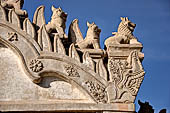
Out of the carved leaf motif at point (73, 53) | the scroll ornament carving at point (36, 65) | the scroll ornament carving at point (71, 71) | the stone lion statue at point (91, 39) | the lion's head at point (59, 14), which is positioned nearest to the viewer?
the scroll ornament carving at point (36, 65)

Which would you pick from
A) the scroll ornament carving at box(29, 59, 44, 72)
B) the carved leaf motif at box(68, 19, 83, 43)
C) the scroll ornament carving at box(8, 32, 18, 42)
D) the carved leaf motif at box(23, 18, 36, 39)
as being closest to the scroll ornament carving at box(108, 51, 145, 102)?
the carved leaf motif at box(68, 19, 83, 43)

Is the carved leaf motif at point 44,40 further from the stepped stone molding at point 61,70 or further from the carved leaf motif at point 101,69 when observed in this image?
the carved leaf motif at point 101,69

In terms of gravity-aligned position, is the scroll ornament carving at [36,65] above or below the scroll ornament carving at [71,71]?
above

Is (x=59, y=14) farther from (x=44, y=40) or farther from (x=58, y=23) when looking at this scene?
(x=44, y=40)

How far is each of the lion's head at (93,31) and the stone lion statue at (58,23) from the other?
0.76 metres

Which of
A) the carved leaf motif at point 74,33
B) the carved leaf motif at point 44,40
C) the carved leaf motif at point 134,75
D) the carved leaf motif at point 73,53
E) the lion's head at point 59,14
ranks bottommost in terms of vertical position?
the carved leaf motif at point 134,75

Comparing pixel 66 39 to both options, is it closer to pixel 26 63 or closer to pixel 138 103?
pixel 26 63

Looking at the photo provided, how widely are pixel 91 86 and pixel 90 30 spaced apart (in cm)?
193

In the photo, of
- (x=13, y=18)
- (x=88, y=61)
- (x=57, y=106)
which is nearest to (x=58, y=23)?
(x=13, y=18)

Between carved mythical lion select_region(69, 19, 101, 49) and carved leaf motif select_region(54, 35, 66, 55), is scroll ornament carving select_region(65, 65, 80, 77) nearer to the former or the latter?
carved leaf motif select_region(54, 35, 66, 55)

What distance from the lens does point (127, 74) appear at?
956cm

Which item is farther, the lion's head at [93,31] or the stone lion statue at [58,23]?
the lion's head at [93,31]

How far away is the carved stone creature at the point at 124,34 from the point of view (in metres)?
10.2

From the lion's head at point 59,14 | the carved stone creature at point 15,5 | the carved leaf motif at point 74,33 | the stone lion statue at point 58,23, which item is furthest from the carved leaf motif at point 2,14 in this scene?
the carved leaf motif at point 74,33
